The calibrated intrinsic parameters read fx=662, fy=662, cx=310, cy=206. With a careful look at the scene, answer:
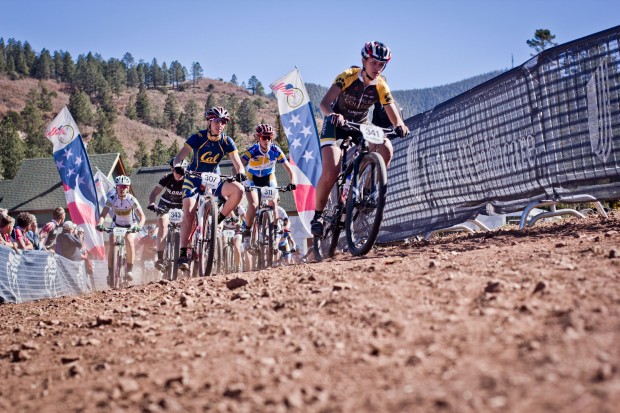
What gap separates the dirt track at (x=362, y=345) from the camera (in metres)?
2.22

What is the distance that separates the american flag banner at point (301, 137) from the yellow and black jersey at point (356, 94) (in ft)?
31.4

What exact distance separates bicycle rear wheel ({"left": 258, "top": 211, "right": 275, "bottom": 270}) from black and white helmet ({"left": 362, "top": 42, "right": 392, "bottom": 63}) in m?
3.93

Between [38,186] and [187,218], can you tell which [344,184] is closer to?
[187,218]

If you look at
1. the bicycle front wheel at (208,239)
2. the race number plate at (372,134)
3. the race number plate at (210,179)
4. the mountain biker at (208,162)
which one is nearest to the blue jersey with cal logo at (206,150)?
the mountain biker at (208,162)

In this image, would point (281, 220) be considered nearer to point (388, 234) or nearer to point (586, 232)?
point (388, 234)

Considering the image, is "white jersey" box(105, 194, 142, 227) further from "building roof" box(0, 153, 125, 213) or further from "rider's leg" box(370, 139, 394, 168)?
"building roof" box(0, 153, 125, 213)

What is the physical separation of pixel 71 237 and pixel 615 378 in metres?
13.9

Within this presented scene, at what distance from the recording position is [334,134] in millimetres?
6902

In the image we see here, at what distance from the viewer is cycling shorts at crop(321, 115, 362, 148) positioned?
686 centimetres

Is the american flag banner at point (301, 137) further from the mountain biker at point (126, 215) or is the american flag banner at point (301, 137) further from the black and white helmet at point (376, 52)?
the black and white helmet at point (376, 52)

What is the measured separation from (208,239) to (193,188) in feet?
2.73

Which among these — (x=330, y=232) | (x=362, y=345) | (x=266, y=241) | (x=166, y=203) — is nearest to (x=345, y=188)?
(x=330, y=232)

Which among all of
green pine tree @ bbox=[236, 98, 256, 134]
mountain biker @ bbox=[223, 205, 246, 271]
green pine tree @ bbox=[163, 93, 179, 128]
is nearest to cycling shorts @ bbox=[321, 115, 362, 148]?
mountain biker @ bbox=[223, 205, 246, 271]

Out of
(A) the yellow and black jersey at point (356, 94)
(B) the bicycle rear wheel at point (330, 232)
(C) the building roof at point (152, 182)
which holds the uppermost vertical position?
(C) the building roof at point (152, 182)
